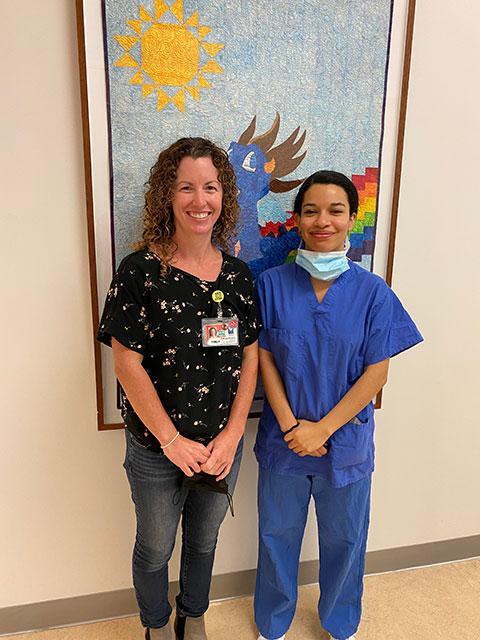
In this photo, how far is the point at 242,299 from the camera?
54.0 inches

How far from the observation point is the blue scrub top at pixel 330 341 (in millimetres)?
1417

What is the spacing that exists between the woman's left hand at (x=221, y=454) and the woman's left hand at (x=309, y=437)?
0.54 feet

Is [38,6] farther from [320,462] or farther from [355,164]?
[320,462]

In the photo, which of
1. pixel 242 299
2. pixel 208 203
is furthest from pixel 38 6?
pixel 242 299

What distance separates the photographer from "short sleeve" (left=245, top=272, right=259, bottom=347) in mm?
1392

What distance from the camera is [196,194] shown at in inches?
49.7

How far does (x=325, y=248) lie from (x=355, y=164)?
0.35m

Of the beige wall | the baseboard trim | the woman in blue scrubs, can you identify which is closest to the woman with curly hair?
the woman in blue scrubs

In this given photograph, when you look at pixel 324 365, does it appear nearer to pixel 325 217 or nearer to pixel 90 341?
pixel 325 217

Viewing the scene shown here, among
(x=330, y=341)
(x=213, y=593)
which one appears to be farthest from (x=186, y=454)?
(x=213, y=593)

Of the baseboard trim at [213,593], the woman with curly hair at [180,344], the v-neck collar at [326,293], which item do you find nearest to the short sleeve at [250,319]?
the woman with curly hair at [180,344]

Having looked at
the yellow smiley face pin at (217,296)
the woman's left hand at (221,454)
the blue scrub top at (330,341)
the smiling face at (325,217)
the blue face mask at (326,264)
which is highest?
the smiling face at (325,217)

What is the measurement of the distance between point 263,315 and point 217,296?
207mm

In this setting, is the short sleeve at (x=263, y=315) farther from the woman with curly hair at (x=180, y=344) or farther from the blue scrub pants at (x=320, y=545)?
the blue scrub pants at (x=320, y=545)
